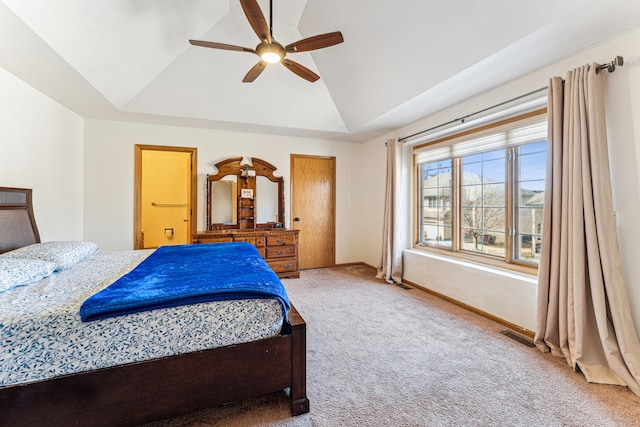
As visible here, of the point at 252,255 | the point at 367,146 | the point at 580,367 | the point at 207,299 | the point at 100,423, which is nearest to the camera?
the point at 100,423

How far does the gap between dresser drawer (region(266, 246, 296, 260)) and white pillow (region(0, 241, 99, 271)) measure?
2.27 m

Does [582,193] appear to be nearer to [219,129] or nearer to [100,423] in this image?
[100,423]

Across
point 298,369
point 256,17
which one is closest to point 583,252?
point 298,369

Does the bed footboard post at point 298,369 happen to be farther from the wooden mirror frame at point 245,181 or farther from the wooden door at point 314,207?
the wooden door at point 314,207

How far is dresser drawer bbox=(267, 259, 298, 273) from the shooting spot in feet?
14.0

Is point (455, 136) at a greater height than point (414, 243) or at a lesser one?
greater

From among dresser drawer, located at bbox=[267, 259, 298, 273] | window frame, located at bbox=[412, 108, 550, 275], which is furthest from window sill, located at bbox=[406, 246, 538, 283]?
dresser drawer, located at bbox=[267, 259, 298, 273]

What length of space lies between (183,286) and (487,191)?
3215 mm

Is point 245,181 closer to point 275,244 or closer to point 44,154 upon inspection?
point 275,244

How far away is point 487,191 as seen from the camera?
3.15 m

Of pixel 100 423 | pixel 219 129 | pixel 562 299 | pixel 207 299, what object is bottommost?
pixel 100 423

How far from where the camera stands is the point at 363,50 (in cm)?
295

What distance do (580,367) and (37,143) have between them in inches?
207

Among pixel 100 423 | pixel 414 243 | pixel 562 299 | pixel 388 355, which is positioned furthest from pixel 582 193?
pixel 100 423
